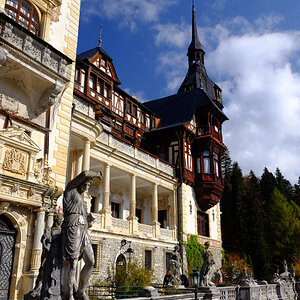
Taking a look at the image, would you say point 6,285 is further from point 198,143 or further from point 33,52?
point 198,143

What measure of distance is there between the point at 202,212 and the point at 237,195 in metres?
17.3

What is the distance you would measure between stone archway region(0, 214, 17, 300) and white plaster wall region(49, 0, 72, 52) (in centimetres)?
717

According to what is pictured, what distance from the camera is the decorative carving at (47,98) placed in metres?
12.6

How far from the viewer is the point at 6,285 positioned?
10.6m

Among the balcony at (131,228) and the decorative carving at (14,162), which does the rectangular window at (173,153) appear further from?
the decorative carving at (14,162)

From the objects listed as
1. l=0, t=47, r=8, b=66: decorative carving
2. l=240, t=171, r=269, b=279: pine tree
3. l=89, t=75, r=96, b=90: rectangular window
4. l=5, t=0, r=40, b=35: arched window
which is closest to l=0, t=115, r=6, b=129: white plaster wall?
l=0, t=47, r=8, b=66: decorative carving

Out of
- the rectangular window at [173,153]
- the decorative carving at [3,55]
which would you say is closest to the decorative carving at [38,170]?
the decorative carving at [3,55]

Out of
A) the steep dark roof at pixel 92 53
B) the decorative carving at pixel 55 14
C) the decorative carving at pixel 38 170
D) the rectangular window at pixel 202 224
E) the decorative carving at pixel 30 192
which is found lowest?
the decorative carving at pixel 30 192

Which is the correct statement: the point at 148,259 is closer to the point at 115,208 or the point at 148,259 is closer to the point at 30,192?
the point at 115,208

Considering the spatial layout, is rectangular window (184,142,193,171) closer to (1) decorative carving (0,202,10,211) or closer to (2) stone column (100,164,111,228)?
(2) stone column (100,164,111,228)

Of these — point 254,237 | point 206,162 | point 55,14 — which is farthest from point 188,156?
point 55,14

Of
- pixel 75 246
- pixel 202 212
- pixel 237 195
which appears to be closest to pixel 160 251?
pixel 202 212

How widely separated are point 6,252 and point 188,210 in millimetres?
→ 20714

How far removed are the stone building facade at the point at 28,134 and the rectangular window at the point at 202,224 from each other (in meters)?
20.7
